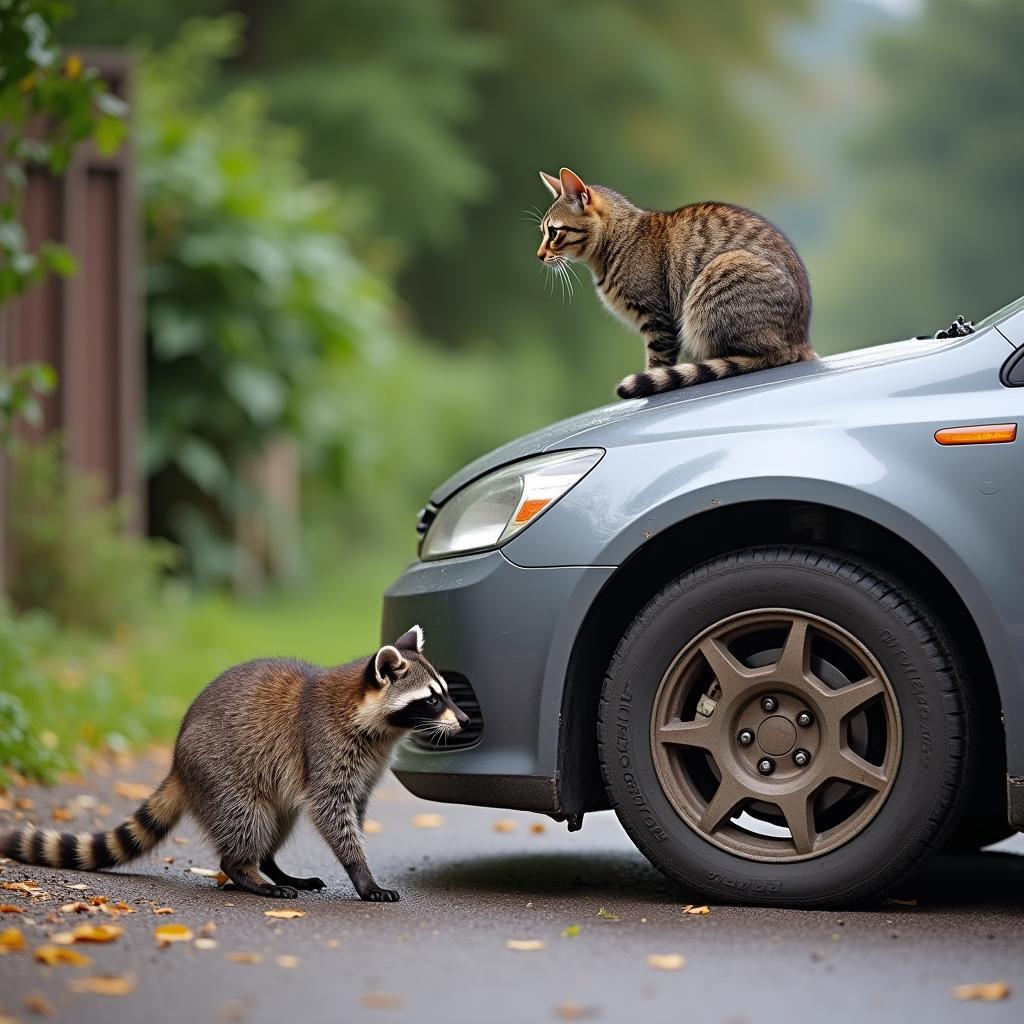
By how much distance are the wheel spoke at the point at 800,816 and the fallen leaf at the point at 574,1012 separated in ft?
3.81

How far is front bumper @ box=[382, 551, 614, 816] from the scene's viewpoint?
4.67 metres

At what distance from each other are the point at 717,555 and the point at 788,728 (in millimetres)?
528

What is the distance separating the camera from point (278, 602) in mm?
16312

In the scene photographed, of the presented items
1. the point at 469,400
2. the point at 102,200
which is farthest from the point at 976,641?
the point at 469,400

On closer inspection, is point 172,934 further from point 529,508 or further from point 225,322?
point 225,322

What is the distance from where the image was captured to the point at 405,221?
→ 2575 centimetres

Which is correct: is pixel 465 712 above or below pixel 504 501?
below

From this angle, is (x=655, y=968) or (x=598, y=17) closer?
(x=655, y=968)

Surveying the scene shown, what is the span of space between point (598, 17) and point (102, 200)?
796 inches

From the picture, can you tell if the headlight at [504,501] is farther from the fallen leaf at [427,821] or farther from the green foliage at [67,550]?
the green foliage at [67,550]

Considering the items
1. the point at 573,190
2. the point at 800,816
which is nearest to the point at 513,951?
the point at 800,816

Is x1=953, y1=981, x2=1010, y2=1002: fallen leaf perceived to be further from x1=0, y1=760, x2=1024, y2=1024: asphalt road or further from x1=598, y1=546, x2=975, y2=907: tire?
x1=598, y1=546, x2=975, y2=907: tire

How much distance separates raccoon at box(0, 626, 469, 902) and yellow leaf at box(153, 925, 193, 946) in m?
0.74

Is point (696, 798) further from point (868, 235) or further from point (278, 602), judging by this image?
point (868, 235)
